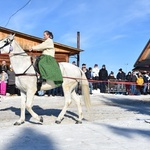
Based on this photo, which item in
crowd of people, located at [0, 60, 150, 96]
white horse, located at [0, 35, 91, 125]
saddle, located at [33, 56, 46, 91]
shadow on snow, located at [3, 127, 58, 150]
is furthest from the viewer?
crowd of people, located at [0, 60, 150, 96]

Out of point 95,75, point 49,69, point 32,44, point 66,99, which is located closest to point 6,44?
point 49,69

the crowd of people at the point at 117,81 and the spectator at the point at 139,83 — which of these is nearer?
the crowd of people at the point at 117,81

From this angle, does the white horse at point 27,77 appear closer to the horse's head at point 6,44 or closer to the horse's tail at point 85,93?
the horse's head at point 6,44

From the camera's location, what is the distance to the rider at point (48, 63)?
401 inches

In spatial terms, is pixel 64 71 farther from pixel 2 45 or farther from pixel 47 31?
pixel 2 45

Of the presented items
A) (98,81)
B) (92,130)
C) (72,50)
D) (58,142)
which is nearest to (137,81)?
(98,81)

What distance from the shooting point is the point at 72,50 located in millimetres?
28094

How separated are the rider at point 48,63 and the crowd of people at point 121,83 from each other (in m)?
12.8

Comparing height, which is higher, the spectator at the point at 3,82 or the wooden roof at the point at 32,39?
the wooden roof at the point at 32,39

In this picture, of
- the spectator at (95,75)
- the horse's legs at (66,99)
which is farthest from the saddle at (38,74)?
the spectator at (95,75)

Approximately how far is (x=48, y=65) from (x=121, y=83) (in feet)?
48.2

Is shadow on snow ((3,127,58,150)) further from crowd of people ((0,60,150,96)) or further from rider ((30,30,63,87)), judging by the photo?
crowd of people ((0,60,150,96))

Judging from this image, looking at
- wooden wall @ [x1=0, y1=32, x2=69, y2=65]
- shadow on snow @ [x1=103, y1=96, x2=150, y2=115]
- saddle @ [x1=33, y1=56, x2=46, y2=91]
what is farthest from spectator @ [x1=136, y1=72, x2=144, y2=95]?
saddle @ [x1=33, y1=56, x2=46, y2=91]

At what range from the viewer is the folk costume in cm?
1020
